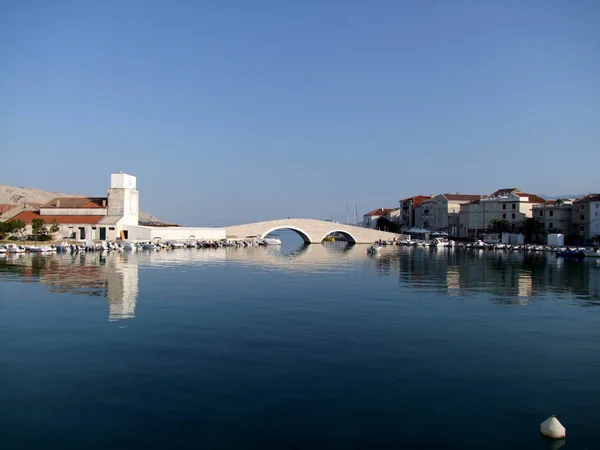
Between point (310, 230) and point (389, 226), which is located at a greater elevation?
point (389, 226)

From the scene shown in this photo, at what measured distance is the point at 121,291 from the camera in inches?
1072

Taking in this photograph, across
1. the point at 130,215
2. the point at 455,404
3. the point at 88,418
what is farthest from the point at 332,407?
the point at 130,215

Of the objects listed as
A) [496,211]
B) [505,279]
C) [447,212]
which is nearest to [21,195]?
[447,212]

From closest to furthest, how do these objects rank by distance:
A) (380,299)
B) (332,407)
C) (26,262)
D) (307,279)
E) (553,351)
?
(332,407) < (553,351) < (380,299) < (307,279) < (26,262)

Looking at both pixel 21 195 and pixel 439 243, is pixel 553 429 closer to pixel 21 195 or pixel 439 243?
pixel 439 243

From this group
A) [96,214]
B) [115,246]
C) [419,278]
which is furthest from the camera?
[96,214]

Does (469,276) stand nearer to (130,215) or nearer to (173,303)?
(173,303)

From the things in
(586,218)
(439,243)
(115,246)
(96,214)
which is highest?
(96,214)

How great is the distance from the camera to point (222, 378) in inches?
492

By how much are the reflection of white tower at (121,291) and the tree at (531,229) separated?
6528 centimetres

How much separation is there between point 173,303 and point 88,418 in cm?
1351

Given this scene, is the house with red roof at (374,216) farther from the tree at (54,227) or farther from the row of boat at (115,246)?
the tree at (54,227)

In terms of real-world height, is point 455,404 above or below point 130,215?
below

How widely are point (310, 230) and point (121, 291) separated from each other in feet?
237
